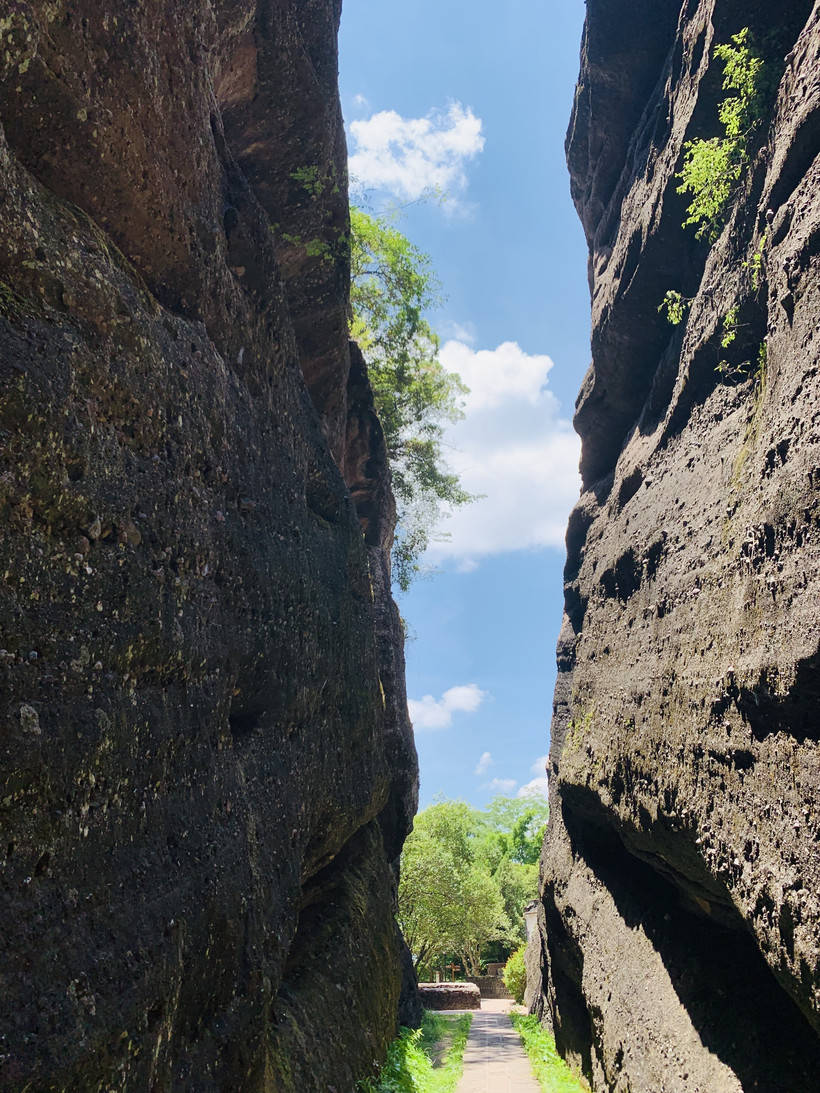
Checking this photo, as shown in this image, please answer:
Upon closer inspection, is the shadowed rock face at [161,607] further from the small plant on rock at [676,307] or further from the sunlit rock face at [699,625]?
the small plant on rock at [676,307]

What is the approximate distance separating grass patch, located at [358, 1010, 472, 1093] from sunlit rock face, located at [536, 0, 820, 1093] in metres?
2.11

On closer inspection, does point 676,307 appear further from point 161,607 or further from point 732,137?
point 161,607

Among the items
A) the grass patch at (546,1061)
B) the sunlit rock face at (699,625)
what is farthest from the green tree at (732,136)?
the grass patch at (546,1061)

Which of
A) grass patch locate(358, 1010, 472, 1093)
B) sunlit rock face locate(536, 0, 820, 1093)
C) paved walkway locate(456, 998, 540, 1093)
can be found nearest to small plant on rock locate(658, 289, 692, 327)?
sunlit rock face locate(536, 0, 820, 1093)

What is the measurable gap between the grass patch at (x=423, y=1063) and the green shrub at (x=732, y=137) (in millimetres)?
10820

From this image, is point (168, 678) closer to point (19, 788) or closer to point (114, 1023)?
point (19, 788)

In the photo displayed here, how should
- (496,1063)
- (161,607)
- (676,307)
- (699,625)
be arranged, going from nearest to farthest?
(161,607) → (699,625) → (676,307) → (496,1063)

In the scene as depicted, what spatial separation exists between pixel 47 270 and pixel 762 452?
589 centimetres

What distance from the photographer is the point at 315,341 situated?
11.6m

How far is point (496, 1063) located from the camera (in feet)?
42.0

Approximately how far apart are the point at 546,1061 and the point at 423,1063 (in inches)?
92.6

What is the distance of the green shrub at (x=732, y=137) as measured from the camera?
7.84m

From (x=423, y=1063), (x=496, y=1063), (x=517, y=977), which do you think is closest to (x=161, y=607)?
(x=423, y=1063)

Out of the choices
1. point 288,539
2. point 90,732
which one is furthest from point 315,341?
point 90,732
